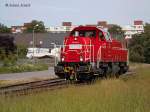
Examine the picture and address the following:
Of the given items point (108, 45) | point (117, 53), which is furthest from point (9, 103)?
point (117, 53)

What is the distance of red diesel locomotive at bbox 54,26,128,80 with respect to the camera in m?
22.4

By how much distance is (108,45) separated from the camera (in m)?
23.9

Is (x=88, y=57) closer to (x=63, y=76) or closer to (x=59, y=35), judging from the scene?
(x=63, y=76)

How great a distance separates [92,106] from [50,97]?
242cm

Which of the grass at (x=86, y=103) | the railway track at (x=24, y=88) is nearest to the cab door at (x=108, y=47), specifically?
the railway track at (x=24, y=88)

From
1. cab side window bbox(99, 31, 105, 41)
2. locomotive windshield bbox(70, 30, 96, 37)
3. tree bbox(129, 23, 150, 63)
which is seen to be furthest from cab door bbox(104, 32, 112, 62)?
tree bbox(129, 23, 150, 63)

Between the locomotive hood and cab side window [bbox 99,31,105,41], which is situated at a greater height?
cab side window [bbox 99,31,105,41]

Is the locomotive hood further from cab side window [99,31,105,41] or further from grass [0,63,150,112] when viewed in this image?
grass [0,63,150,112]

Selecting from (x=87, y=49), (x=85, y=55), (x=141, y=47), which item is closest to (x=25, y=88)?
(x=85, y=55)

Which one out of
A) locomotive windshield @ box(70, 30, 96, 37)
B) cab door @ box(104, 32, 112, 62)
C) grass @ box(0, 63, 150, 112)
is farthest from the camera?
cab door @ box(104, 32, 112, 62)

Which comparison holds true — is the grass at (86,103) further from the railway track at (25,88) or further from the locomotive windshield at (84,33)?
the locomotive windshield at (84,33)

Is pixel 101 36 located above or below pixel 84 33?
below

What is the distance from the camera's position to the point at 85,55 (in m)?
22.5

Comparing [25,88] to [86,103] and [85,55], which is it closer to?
[85,55]
